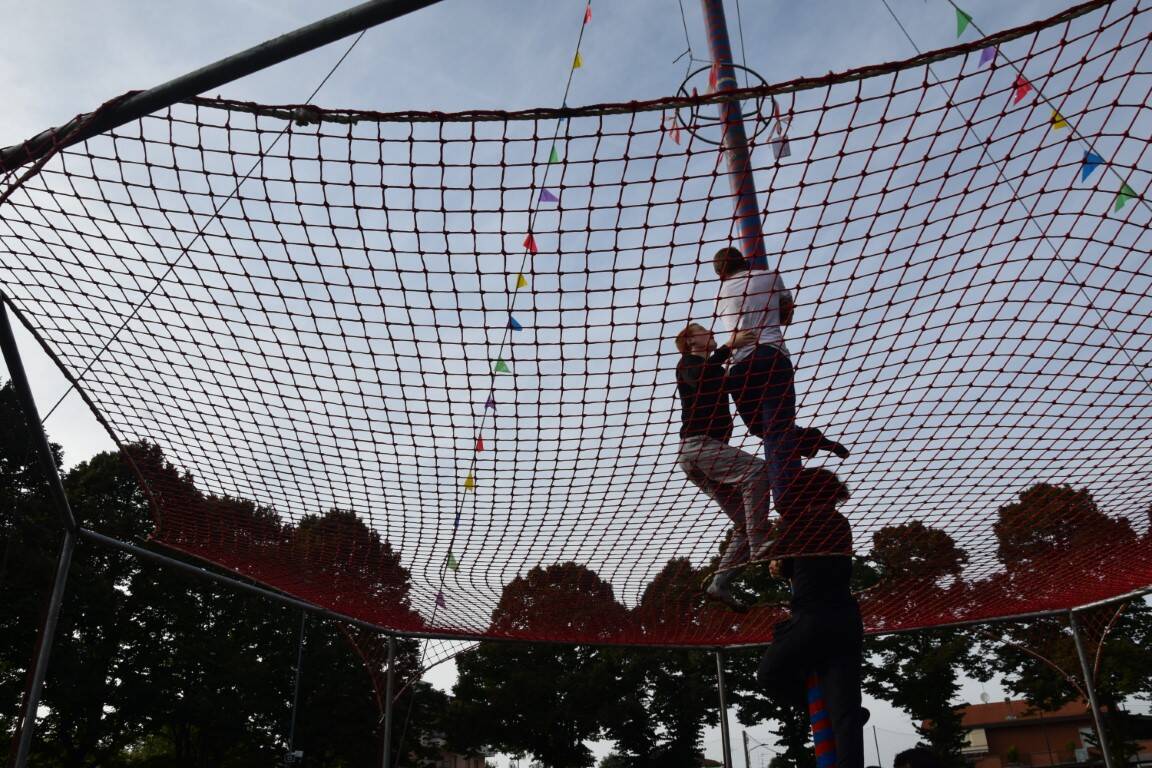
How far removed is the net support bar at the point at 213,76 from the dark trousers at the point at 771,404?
4.96ft

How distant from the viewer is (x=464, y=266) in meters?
2.39

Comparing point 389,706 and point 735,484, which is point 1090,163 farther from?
point 389,706

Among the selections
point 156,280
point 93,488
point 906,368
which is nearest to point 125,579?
point 93,488

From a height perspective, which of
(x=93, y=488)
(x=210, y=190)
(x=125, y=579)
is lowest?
(x=210, y=190)

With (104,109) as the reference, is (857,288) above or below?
below

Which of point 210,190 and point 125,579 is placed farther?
point 125,579

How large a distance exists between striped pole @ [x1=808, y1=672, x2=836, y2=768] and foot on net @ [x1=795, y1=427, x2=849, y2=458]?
0.73 meters

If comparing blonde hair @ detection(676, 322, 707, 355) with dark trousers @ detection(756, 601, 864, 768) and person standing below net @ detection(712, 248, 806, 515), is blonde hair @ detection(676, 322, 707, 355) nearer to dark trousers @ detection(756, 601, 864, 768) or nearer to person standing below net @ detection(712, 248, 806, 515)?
person standing below net @ detection(712, 248, 806, 515)

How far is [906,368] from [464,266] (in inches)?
59.3

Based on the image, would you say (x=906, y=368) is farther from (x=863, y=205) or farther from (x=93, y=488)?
(x=93, y=488)

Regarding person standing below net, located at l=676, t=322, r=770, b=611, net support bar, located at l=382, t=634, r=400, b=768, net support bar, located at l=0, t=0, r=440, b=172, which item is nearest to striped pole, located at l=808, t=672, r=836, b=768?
person standing below net, located at l=676, t=322, r=770, b=611

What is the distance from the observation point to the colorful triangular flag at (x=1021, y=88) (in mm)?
1895

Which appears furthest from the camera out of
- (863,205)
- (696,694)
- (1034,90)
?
(696,694)

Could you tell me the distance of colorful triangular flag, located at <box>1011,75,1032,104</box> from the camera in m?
1.89
